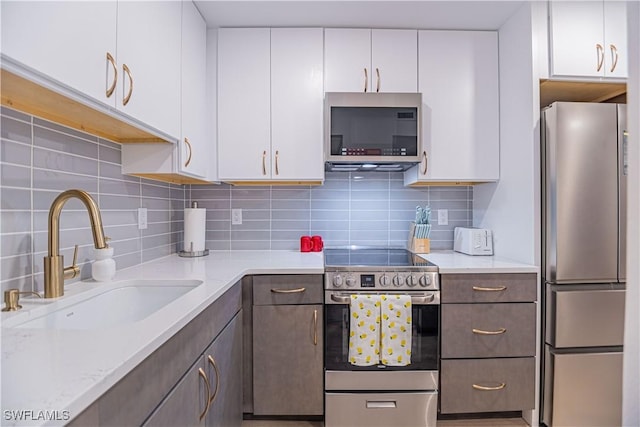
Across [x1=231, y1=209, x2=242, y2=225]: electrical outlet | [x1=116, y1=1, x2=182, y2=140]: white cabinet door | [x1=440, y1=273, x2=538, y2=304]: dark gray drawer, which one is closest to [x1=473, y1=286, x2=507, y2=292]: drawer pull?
[x1=440, y1=273, x2=538, y2=304]: dark gray drawer

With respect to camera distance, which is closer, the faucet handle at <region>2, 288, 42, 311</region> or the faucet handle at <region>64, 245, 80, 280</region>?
the faucet handle at <region>2, 288, 42, 311</region>

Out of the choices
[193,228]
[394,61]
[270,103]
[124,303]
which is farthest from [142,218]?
[394,61]

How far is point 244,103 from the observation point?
212cm

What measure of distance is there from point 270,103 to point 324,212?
32.4 inches

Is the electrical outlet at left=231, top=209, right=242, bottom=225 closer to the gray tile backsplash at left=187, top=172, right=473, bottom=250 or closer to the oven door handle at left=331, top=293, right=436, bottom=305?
the gray tile backsplash at left=187, top=172, right=473, bottom=250

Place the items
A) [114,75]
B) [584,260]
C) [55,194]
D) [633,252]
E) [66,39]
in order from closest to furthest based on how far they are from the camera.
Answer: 1. [633,252]
2. [66,39]
3. [114,75]
4. [55,194]
5. [584,260]

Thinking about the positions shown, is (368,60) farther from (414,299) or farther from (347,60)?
(414,299)

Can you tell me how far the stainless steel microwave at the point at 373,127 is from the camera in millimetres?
2037

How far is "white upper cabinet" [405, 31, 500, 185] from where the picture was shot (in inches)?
84.0

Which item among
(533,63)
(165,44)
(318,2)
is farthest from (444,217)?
(165,44)

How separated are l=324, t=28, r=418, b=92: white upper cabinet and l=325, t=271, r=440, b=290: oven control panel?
3.70ft

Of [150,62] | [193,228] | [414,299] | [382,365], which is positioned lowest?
[382,365]

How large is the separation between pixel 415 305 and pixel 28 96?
1746mm

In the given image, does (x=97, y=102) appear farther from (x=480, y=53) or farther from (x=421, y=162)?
(x=480, y=53)
